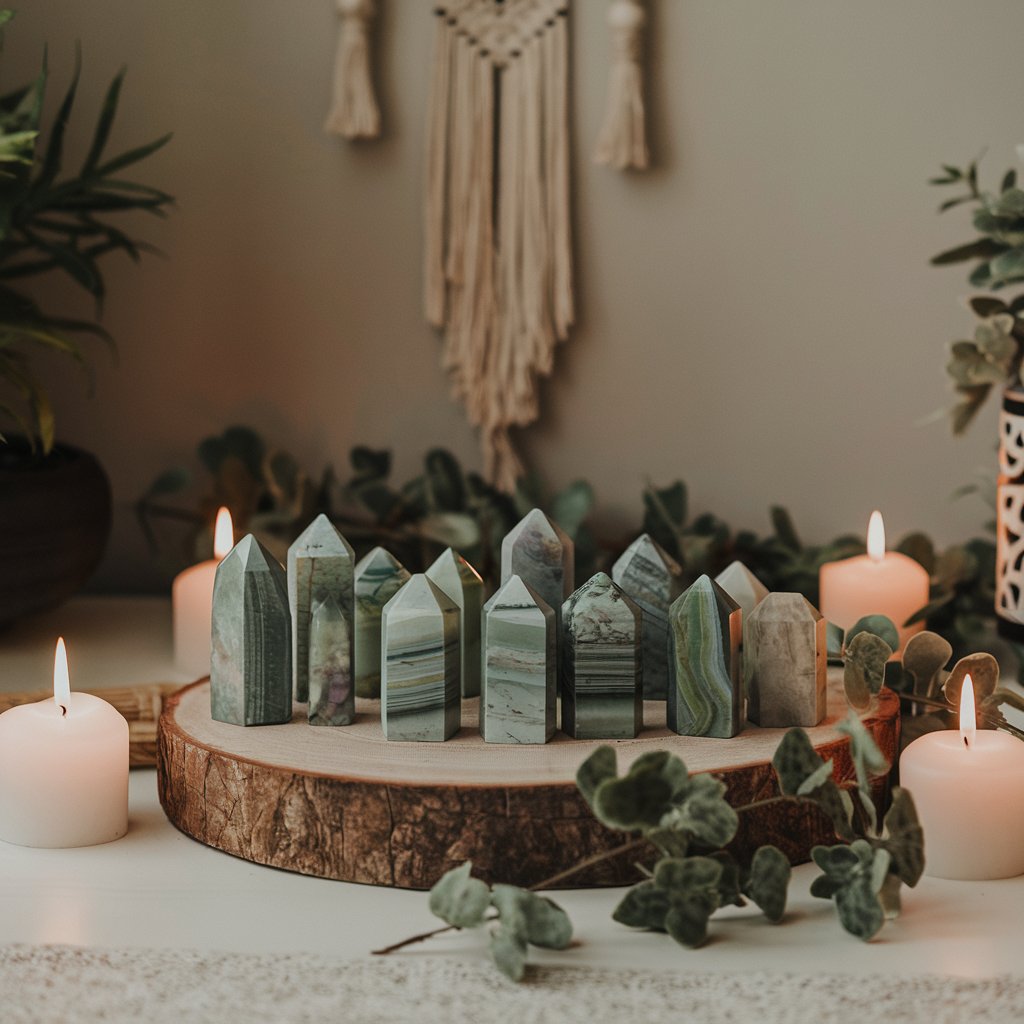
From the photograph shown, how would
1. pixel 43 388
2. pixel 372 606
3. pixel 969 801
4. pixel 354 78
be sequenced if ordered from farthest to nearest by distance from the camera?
1. pixel 354 78
2. pixel 43 388
3. pixel 372 606
4. pixel 969 801

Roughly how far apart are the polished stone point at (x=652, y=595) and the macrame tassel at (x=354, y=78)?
61 centimetres

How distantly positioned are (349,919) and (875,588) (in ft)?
1.79

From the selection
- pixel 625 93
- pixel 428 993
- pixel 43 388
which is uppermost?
pixel 625 93

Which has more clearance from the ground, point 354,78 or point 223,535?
point 354,78

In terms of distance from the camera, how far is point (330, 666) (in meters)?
0.84

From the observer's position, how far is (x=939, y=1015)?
0.65m

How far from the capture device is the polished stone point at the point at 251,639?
0.84 m

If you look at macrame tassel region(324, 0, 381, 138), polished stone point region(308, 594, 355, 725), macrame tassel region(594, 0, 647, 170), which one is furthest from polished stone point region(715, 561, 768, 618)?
macrame tassel region(324, 0, 381, 138)

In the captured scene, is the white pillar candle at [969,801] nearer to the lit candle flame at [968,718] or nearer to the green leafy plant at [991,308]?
the lit candle flame at [968,718]

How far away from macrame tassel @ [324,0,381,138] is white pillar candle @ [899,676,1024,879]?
2.64ft

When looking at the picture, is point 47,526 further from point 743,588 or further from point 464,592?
point 743,588

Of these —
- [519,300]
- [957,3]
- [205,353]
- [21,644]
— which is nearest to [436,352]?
[519,300]

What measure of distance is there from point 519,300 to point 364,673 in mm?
542

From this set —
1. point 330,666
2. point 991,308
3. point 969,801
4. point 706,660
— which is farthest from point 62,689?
point 991,308
